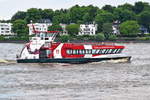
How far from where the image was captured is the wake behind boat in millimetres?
89375

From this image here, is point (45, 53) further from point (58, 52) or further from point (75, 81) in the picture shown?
point (75, 81)

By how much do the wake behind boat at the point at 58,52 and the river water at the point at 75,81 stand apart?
1.24 metres

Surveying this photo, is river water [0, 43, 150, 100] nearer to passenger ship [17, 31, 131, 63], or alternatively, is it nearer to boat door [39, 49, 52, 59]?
passenger ship [17, 31, 131, 63]

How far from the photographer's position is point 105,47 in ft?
299

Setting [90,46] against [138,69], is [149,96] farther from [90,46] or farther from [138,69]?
[90,46]

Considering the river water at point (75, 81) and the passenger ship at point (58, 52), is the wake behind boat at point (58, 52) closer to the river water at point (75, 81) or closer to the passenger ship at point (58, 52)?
the passenger ship at point (58, 52)

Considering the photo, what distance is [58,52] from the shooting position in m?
89.4

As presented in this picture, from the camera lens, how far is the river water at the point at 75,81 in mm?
56750

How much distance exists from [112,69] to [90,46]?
30.4ft

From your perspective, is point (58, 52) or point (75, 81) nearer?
point (75, 81)

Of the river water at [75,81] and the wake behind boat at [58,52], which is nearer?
the river water at [75,81]

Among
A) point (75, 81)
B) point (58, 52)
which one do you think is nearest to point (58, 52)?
point (58, 52)

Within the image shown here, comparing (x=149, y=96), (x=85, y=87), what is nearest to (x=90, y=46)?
(x=85, y=87)

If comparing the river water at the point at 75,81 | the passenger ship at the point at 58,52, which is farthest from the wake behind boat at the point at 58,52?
the river water at the point at 75,81
